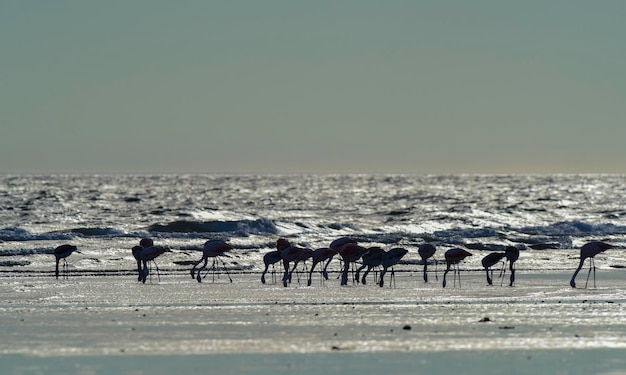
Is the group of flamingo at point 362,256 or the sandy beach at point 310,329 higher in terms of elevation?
the group of flamingo at point 362,256

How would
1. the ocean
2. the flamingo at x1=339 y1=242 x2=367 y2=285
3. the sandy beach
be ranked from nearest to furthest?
1. the sandy beach
2. the ocean
3. the flamingo at x1=339 y1=242 x2=367 y2=285

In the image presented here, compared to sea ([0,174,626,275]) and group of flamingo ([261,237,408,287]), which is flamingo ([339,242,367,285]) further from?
sea ([0,174,626,275])

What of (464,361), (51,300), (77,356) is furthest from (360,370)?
(51,300)

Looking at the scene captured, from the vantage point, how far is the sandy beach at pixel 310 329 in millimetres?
9984

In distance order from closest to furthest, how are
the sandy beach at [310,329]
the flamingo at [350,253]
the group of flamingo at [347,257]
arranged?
the sandy beach at [310,329] < the group of flamingo at [347,257] < the flamingo at [350,253]

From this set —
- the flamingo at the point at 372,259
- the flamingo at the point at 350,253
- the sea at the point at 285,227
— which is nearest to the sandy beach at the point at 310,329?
the flamingo at the point at 372,259

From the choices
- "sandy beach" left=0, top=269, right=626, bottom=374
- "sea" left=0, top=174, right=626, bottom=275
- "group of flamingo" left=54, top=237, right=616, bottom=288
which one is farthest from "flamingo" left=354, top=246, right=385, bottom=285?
"sea" left=0, top=174, right=626, bottom=275

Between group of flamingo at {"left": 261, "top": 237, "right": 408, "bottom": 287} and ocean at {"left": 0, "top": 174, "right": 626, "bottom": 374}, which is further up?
group of flamingo at {"left": 261, "top": 237, "right": 408, "bottom": 287}

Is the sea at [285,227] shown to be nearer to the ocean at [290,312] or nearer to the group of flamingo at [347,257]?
the ocean at [290,312]

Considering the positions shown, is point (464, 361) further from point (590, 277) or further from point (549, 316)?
point (590, 277)

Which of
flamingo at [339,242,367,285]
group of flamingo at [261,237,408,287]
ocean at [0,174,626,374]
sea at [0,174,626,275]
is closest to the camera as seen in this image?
ocean at [0,174,626,374]

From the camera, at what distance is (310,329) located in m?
12.2

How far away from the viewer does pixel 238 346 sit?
1100 cm

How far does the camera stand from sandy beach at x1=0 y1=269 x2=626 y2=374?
998 cm
